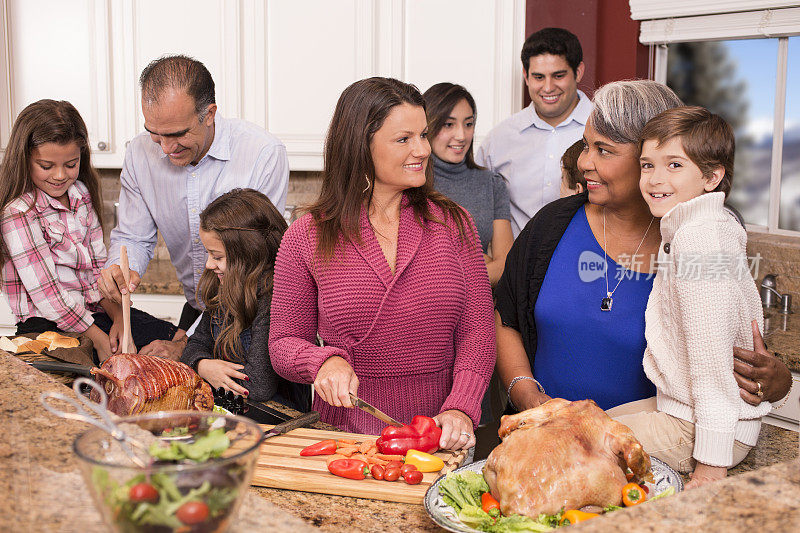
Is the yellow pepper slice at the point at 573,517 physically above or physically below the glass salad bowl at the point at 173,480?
below

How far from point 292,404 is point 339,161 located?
27.0 inches

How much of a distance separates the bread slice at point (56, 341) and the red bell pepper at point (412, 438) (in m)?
1.10

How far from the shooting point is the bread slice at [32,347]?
82.6 inches

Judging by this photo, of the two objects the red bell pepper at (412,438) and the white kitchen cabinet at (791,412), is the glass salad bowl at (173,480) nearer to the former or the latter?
the red bell pepper at (412,438)

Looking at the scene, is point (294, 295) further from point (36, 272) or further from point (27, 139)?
point (27, 139)

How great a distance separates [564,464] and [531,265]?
0.80m

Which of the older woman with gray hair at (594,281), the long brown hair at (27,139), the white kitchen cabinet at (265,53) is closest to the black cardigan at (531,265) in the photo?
the older woman with gray hair at (594,281)

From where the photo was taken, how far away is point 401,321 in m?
1.89

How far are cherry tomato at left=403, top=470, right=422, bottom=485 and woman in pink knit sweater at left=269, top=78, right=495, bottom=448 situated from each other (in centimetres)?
45

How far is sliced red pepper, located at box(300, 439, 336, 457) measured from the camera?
148 cm

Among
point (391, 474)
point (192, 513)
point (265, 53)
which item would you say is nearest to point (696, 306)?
point (391, 474)

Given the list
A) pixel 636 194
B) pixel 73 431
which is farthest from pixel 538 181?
pixel 73 431

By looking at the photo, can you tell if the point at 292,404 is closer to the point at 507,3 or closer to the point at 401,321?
the point at 401,321

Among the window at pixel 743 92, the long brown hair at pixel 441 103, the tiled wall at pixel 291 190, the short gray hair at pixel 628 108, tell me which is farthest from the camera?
the tiled wall at pixel 291 190
